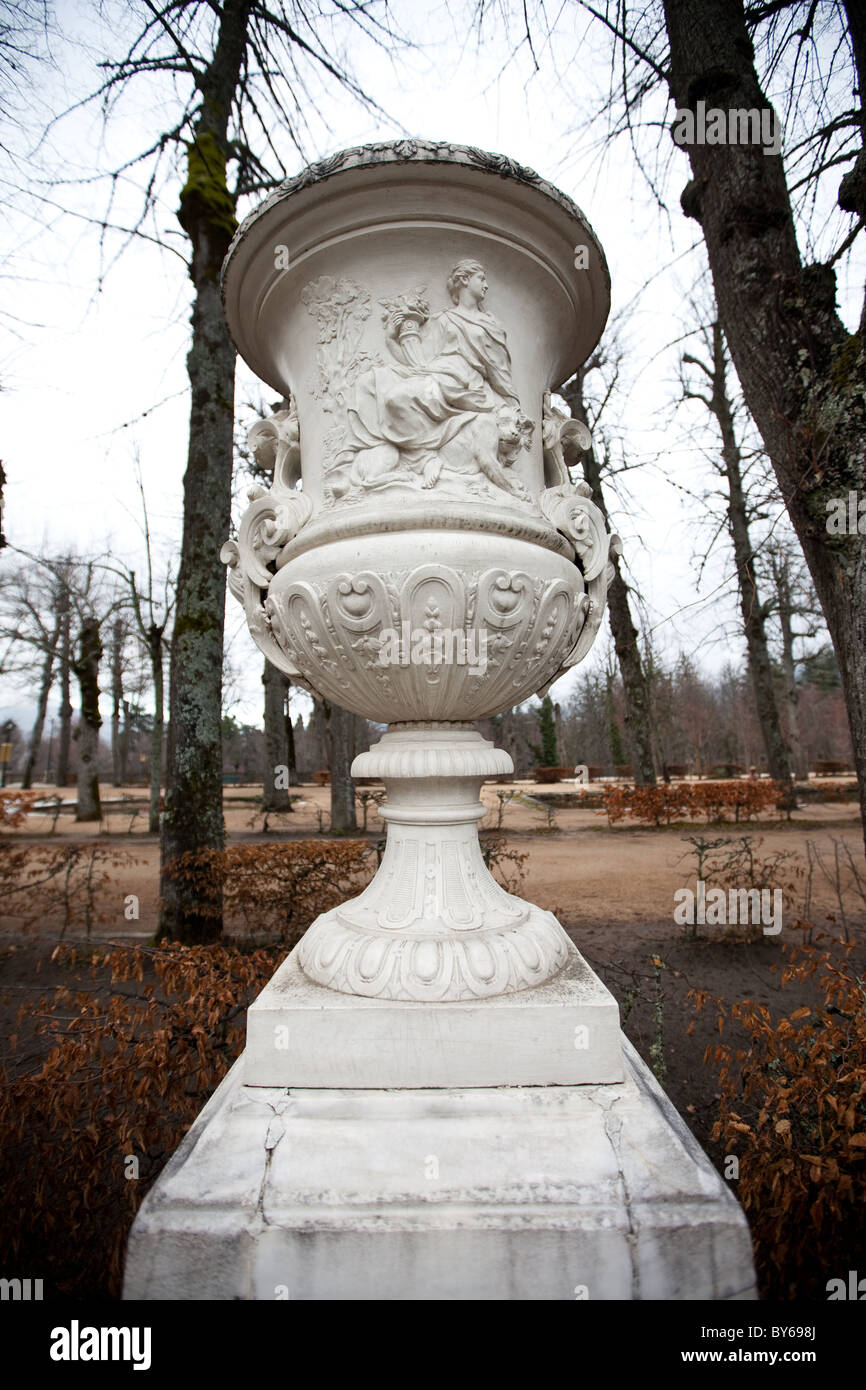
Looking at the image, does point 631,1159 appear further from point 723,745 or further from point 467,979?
point 723,745

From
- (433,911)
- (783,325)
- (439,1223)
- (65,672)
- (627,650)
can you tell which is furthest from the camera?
(65,672)

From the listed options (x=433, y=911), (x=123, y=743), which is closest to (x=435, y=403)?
(x=433, y=911)

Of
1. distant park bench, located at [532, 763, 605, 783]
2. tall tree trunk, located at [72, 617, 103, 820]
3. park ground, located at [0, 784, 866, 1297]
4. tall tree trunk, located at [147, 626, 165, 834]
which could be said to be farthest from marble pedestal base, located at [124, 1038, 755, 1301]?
distant park bench, located at [532, 763, 605, 783]

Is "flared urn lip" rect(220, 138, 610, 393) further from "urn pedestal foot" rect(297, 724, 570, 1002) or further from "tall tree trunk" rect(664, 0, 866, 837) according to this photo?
"urn pedestal foot" rect(297, 724, 570, 1002)

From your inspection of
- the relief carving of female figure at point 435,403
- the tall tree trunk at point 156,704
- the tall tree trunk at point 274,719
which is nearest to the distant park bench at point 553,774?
the tall tree trunk at point 274,719

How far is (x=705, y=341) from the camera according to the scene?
44.5ft

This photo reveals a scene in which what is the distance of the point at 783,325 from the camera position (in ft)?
8.84

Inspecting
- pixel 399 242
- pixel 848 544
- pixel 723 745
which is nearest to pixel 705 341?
pixel 848 544

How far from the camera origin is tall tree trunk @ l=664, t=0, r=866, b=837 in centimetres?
247

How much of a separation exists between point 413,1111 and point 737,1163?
2.96 ft

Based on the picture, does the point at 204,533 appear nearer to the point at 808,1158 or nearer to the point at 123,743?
the point at 808,1158

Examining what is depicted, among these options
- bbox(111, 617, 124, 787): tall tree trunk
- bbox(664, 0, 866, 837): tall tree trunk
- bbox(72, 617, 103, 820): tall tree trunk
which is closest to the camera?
bbox(664, 0, 866, 837): tall tree trunk

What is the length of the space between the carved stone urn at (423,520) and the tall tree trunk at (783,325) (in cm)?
130

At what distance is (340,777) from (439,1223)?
11110 millimetres
